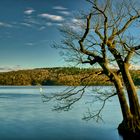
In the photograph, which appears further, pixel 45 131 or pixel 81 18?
pixel 45 131

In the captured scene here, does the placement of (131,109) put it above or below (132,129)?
above

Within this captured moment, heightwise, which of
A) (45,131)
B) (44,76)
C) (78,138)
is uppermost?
(44,76)

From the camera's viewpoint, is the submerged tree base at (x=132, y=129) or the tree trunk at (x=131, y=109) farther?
the tree trunk at (x=131, y=109)

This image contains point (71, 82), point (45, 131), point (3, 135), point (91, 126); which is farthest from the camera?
point (91, 126)

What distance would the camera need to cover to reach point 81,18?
16859 mm

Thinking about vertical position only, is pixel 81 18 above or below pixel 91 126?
above

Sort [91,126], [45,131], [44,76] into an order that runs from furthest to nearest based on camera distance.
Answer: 1. [44,76]
2. [91,126]
3. [45,131]

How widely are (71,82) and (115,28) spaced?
361 centimetres

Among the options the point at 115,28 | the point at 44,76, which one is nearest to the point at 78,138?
the point at 115,28

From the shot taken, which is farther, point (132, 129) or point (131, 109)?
point (131, 109)

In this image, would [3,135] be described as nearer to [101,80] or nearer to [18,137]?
[18,137]

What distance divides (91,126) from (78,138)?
17.6 ft

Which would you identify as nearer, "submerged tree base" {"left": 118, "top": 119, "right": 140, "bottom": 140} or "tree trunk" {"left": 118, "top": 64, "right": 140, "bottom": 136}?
"submerged tree base" {"left": 118, "top": 119, "right": 140, "bottom": 140}

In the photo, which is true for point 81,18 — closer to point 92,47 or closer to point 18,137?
point 92,47
